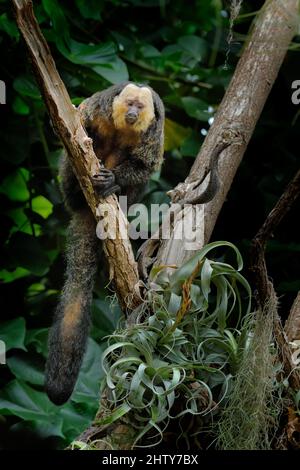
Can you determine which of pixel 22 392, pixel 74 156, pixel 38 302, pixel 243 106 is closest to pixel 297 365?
pixel 74 156

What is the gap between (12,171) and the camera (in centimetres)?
434

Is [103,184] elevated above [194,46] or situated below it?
below

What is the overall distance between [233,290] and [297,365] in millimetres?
317

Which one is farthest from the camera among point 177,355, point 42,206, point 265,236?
point 42,206

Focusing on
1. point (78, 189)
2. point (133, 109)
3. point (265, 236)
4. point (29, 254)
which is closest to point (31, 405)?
point (29, 254)

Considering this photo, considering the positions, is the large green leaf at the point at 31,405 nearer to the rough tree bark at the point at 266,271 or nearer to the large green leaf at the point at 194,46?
the rough tree bark at the point at 266,271

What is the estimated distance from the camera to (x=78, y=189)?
11.4 ft

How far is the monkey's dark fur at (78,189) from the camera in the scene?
10.4ft

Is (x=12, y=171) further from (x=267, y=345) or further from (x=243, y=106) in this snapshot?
(x=267, y=345)

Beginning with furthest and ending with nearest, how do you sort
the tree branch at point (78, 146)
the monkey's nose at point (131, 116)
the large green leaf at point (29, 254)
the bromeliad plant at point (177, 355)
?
the large green leaf at point (29, 254) → the monkey's nose at point (131, 116) → the tree branch at point (78, 146) → the bromeliad plant at point (177, 355)

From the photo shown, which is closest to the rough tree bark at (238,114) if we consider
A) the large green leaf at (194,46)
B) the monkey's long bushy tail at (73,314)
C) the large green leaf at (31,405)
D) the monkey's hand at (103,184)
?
the monkey's hand at (103,184)

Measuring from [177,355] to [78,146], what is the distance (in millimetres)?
789

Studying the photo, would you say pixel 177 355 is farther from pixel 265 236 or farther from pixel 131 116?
pixel 131 116

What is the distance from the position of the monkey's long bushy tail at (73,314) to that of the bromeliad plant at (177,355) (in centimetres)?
56
